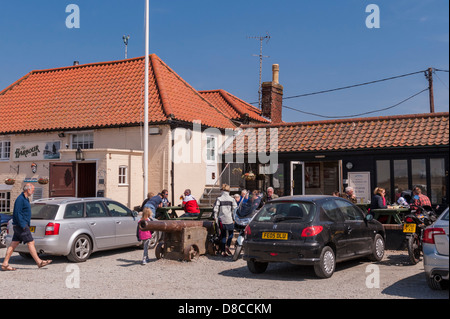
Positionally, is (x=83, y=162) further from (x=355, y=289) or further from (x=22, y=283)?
(x=355, y=289)

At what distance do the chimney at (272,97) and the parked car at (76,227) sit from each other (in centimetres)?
1684

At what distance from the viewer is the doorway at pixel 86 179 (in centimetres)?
2067

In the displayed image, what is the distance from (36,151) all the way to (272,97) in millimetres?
13454

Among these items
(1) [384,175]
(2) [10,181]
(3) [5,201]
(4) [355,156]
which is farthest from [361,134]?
(3) [5,201]

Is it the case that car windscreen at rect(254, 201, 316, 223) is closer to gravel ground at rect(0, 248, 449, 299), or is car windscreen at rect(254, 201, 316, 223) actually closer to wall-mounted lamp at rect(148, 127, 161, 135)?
gravel ground at rect(0, 248, 449, 299)

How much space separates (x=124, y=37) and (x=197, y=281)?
2405cm

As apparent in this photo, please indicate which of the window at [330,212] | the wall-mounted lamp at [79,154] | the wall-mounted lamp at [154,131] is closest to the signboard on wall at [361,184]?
the wall-mounted lamp at [154,131]

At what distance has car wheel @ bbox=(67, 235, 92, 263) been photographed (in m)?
11.6

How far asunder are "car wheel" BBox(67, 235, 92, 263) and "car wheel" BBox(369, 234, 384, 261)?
22.3ft

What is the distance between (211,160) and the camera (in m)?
22.4

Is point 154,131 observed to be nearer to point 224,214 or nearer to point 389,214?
point 224,214

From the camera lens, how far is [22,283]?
920cm

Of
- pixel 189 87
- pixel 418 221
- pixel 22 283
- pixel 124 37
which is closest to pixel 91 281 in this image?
pixel 22 283

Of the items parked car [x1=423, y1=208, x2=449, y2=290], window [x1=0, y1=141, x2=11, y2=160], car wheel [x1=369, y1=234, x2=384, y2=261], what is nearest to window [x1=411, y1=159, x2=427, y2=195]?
car wheel [x1=369, y1=234, x2=384, y2=261]
